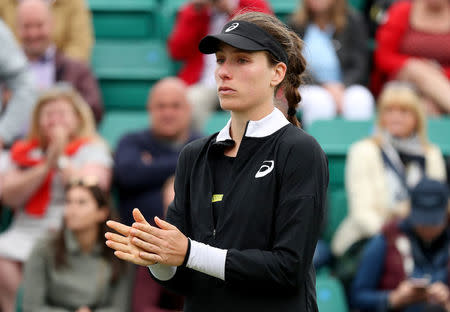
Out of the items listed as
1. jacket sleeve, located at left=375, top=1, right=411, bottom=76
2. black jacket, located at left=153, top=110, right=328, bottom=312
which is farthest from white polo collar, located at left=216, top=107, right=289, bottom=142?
jacket sleeve, located at left=375, top=1, right=411, bottom=76

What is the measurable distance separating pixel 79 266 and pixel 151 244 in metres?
2.74

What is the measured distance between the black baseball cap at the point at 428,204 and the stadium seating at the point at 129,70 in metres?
2.57

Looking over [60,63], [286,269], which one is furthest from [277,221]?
[60,63]

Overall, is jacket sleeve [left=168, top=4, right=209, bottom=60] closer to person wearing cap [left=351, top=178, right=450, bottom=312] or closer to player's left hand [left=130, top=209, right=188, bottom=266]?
person wearing cap [left=351, top=178, right=450, bottom=312]

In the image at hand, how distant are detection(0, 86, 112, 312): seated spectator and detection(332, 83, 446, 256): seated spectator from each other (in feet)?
4.71

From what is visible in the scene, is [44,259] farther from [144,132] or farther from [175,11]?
[175,11]

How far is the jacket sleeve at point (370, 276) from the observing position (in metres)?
4.71

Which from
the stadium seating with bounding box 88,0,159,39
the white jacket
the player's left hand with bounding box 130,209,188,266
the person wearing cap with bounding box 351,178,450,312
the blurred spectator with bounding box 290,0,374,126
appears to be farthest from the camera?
the stadium seating with bounding box 88,0,159,39

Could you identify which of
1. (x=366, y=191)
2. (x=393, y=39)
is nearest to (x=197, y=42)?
(x=393, y=39)

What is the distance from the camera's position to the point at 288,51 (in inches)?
88.4

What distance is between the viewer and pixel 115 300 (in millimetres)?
4645

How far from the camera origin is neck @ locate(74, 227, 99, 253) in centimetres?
471

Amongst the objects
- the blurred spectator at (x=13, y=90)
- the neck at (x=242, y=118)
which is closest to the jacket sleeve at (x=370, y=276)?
the blurred spectator at (x=13, y=90)

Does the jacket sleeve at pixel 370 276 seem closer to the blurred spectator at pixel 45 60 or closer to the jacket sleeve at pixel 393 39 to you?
the jacket sleeve at pixel 393 39
